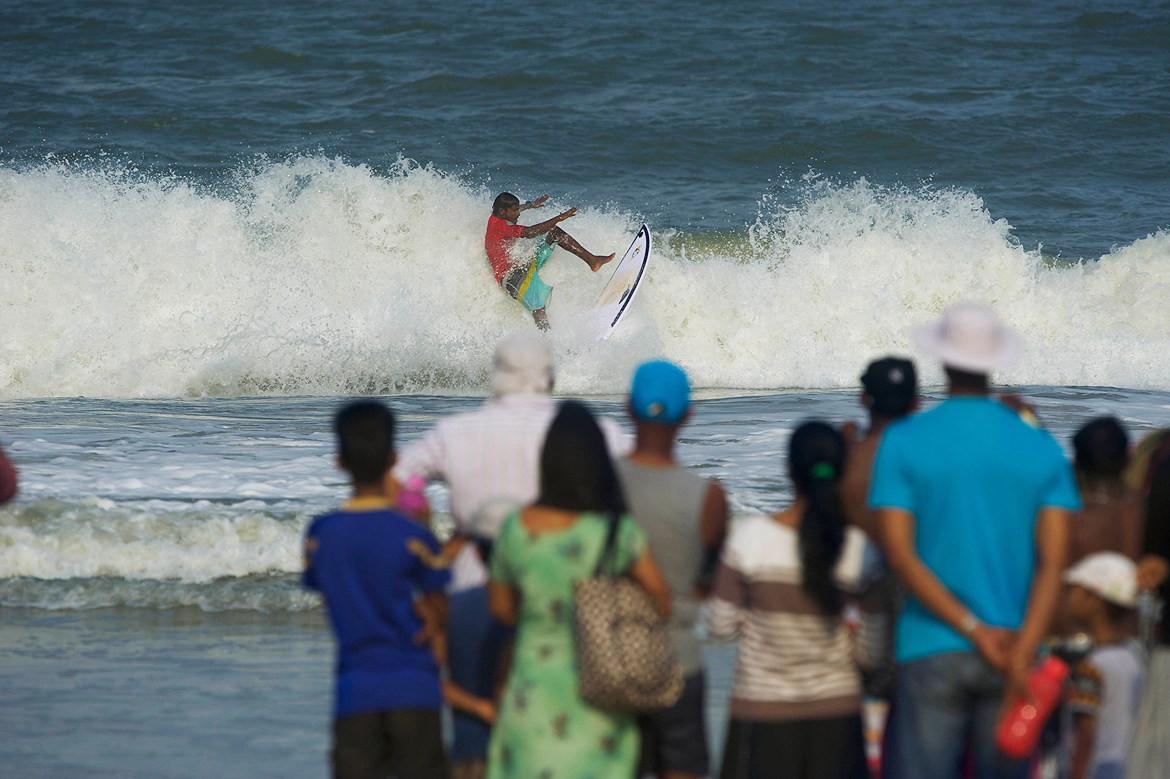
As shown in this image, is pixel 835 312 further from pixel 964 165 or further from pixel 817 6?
pixel 817 6

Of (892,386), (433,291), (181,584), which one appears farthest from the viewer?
(433,291)

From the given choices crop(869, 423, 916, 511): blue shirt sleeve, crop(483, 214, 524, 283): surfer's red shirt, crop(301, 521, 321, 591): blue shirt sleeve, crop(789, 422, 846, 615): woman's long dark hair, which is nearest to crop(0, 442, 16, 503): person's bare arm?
crop(301, 521, 321, 591): blue shirt sleeve

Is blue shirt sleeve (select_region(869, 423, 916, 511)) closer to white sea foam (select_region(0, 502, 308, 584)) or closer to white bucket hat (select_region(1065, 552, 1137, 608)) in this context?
white bucket hat (select_region(1065, 552, 1137, 608))

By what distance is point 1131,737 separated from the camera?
9.61 feet

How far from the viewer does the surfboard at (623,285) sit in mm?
13922

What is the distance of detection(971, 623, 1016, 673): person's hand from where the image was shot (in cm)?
263

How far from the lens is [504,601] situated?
2.74 meters

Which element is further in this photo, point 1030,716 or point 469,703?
point 469,703

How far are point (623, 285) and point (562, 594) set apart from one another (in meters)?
11.9

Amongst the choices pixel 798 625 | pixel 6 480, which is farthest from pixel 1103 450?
pixel 6 480

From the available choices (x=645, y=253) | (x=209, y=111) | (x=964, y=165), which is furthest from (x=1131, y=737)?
(x=209, y=111)

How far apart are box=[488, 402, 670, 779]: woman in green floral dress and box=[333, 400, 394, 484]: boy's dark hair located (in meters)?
0.37

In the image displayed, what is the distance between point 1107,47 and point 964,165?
504 cm

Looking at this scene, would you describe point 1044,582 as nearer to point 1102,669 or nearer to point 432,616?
point 1102,669
